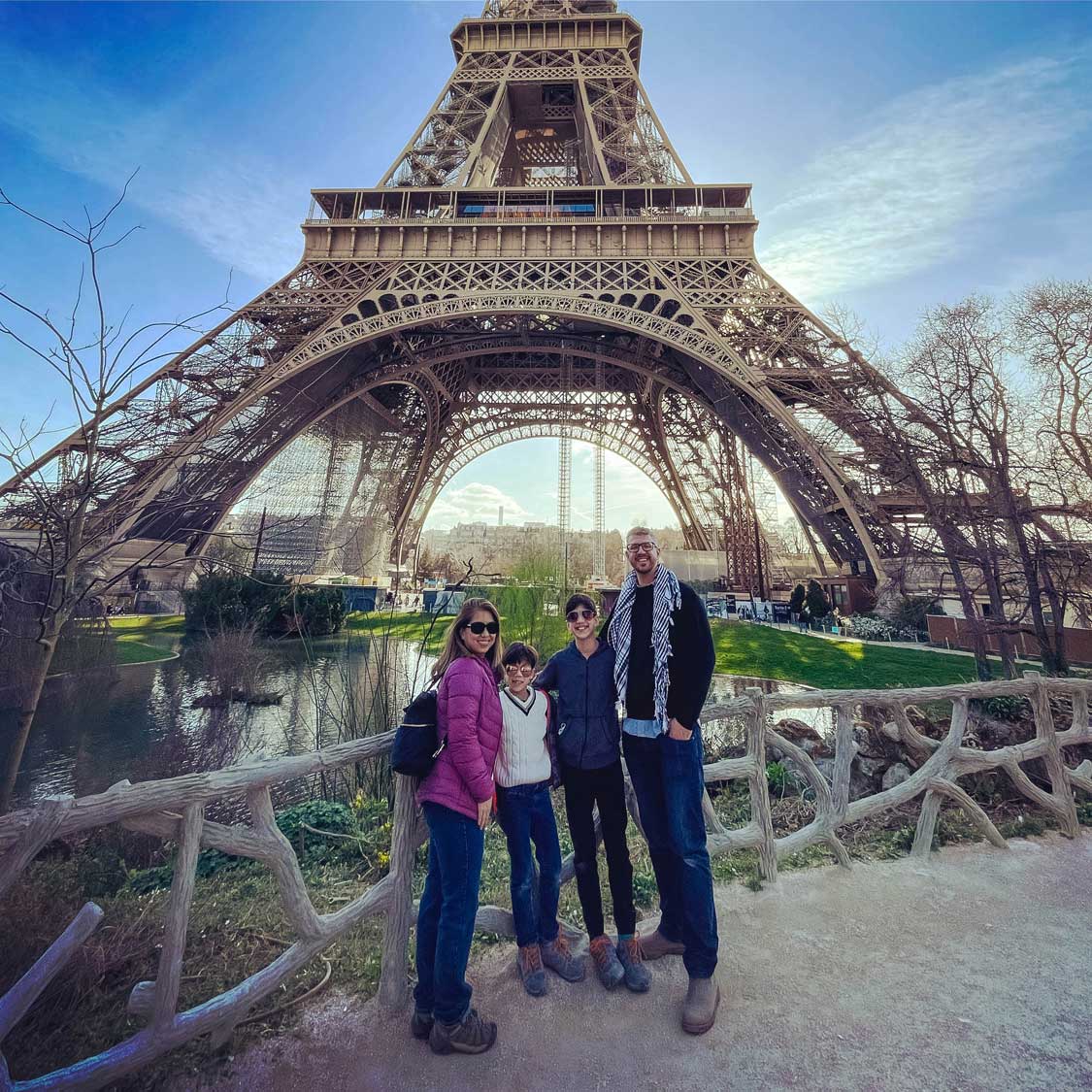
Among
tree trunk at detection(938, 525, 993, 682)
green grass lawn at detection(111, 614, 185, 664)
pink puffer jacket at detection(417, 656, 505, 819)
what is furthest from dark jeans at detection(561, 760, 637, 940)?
green grass lawn at detection(111, 614, 185, 664)

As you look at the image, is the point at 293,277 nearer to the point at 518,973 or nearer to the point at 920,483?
the point at 920,483

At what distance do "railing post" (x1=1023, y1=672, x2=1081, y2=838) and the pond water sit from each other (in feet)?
8.92

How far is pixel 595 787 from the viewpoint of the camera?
2.34m

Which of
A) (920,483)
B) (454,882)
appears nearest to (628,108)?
(920,483)

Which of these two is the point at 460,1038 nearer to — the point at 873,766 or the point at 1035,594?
the point at 873,766

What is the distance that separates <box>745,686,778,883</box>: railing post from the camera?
3080 mm

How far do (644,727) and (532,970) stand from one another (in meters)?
1.11

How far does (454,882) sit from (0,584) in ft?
8.76

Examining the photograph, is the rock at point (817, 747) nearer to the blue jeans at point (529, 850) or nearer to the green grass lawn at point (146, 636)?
the blue jeans at point (529, 850)

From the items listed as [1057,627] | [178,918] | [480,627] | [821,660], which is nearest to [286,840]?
[178,918]

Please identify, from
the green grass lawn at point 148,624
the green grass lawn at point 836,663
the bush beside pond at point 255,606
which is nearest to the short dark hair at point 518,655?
the green grass lawn at point 836,663

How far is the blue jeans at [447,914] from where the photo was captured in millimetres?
1877

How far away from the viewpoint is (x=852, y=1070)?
5.91 feet

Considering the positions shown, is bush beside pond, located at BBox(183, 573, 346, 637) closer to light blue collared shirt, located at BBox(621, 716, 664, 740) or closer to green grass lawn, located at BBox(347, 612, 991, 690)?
green grass lawn, located at BBox(347, 612, 991, 690)
